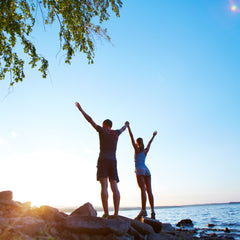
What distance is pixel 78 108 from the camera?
672 centimetres

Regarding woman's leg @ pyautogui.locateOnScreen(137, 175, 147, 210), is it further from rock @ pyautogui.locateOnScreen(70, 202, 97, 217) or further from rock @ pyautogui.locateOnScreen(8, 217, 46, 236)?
rock @ pyautogui.locateOnScreen(8, 217, 46, 236)

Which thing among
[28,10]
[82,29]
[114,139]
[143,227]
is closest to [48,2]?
[28,10]

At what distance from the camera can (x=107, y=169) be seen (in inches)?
257

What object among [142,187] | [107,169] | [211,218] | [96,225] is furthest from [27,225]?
[211,218]

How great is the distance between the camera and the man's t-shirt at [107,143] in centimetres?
670

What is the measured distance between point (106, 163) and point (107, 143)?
1.91 feet

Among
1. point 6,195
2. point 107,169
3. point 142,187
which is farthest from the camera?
point 142,187

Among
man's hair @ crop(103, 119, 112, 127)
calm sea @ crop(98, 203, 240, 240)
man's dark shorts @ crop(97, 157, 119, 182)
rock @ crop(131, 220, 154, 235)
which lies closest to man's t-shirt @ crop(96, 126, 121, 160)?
man's dark shorts @ crop(97, 157, 119, 182)

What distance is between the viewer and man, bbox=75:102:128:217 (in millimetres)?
6465

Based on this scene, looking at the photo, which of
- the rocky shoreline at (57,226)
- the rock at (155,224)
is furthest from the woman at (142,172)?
the rocky shoreline at (57,226)

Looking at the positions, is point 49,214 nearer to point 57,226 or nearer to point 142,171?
point 57,226

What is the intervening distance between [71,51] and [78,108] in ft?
13.4

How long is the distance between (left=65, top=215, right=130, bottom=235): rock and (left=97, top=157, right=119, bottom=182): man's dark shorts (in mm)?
1390

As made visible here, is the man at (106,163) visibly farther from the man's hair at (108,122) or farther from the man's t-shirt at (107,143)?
the man's hair at (108,122)
